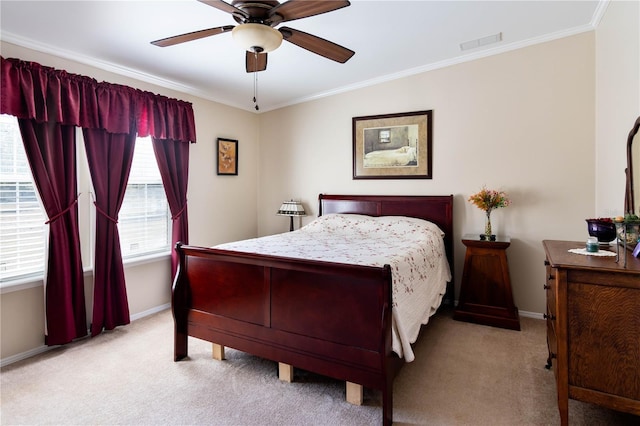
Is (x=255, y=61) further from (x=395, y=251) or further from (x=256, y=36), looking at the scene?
(x=395, y=251)

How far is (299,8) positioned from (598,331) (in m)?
2.19

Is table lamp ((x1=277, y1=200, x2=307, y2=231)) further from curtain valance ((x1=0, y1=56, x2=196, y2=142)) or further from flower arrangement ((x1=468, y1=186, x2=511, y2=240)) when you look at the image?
flower arrangement ((x1=468, y1=186, x2=511, y2=240))

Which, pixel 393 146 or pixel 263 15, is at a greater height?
pixel 263 15

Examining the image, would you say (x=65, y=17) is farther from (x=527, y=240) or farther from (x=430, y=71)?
(x=527, y=240)

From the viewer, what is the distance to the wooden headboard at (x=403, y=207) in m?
3.88

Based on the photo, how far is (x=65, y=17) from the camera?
8.17 ft

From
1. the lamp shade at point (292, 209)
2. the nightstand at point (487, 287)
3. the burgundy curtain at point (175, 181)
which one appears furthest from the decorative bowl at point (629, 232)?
the burgundy curtain at point (175, 181)

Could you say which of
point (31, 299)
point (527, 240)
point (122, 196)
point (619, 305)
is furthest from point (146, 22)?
point (527, 240)

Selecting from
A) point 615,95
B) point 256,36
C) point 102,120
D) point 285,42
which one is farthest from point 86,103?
point 615,95

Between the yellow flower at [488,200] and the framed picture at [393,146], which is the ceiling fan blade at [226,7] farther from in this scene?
the yellow flower at [488,200]

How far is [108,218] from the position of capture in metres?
3.23

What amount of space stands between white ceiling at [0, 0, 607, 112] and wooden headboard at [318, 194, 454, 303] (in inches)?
57.2

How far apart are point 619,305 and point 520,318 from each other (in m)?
2.19

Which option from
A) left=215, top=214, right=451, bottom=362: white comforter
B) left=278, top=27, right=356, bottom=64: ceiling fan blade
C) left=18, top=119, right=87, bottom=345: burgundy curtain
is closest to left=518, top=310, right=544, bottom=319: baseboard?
left=215, top=214, right=451, bottom=362: white comforter
